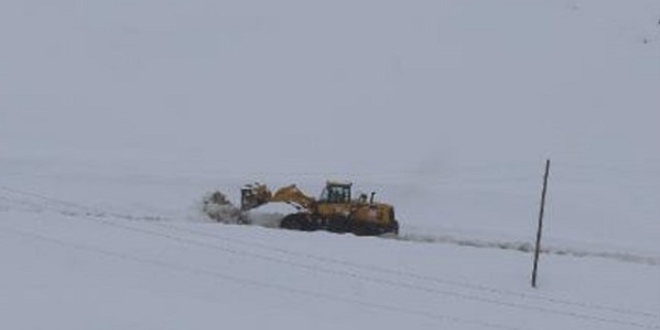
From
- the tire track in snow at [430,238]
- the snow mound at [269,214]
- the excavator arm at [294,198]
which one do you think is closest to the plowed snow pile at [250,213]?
the snow mound at [269,214]

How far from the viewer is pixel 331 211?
35.2 meters

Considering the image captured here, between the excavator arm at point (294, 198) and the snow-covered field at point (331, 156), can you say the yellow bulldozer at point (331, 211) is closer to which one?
the excavator arm at point (294, 198)

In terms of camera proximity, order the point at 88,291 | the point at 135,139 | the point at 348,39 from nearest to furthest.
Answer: the point at 88,291 < the point at 135,139 < the point at 348,39

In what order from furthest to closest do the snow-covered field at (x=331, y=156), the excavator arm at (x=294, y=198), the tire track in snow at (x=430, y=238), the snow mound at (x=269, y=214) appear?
the tire track in snow at (x=430, y=238)
the snow mound at (x=269, y=214)
the excavator arm at (x=294, y=198)
the snow-covered field at (x=331, y=156)

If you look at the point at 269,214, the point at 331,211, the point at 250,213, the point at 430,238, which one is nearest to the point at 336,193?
the point at 331,211

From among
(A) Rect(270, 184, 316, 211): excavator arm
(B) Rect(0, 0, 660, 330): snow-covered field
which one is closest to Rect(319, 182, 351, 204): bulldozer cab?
(A) Rect(270, 184, 316, 211): excavator arm

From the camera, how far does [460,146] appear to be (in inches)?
1829

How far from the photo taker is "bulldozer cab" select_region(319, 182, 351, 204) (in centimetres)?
3494

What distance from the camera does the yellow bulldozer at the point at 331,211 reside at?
35125mm

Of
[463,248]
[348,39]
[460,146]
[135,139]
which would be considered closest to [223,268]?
[463,248]

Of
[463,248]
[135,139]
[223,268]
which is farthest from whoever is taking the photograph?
[135,139]

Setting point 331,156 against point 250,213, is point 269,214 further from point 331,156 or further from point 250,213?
point 331,156

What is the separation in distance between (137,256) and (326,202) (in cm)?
543

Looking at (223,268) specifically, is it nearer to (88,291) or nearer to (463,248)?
(88,291)
